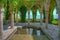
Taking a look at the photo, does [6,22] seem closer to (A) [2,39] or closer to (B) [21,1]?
(B) [21,1]

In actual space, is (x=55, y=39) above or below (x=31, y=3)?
below

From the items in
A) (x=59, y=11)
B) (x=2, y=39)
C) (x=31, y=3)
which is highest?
(x=31, y=3)

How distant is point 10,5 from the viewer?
1513 centimetres

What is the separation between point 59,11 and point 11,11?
23.1ft

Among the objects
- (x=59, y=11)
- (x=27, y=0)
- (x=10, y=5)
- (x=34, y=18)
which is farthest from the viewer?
(x=34, y=18)

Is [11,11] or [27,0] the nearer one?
[11,11]

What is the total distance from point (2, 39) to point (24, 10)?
748 inches

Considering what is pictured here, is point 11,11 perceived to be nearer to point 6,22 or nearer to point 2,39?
point 2,39

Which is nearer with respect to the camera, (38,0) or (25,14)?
(38,0)

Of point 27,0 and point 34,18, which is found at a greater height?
point 27,0

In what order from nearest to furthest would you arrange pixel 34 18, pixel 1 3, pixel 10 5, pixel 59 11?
pixel 59 11
pixel 1 3
pixel 10 5
pixel 34 18

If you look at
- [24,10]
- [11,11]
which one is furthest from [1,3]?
[24,10]

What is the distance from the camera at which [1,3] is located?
1041 centimetres

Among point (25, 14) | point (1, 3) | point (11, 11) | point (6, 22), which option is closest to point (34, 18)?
point (25, 14)
